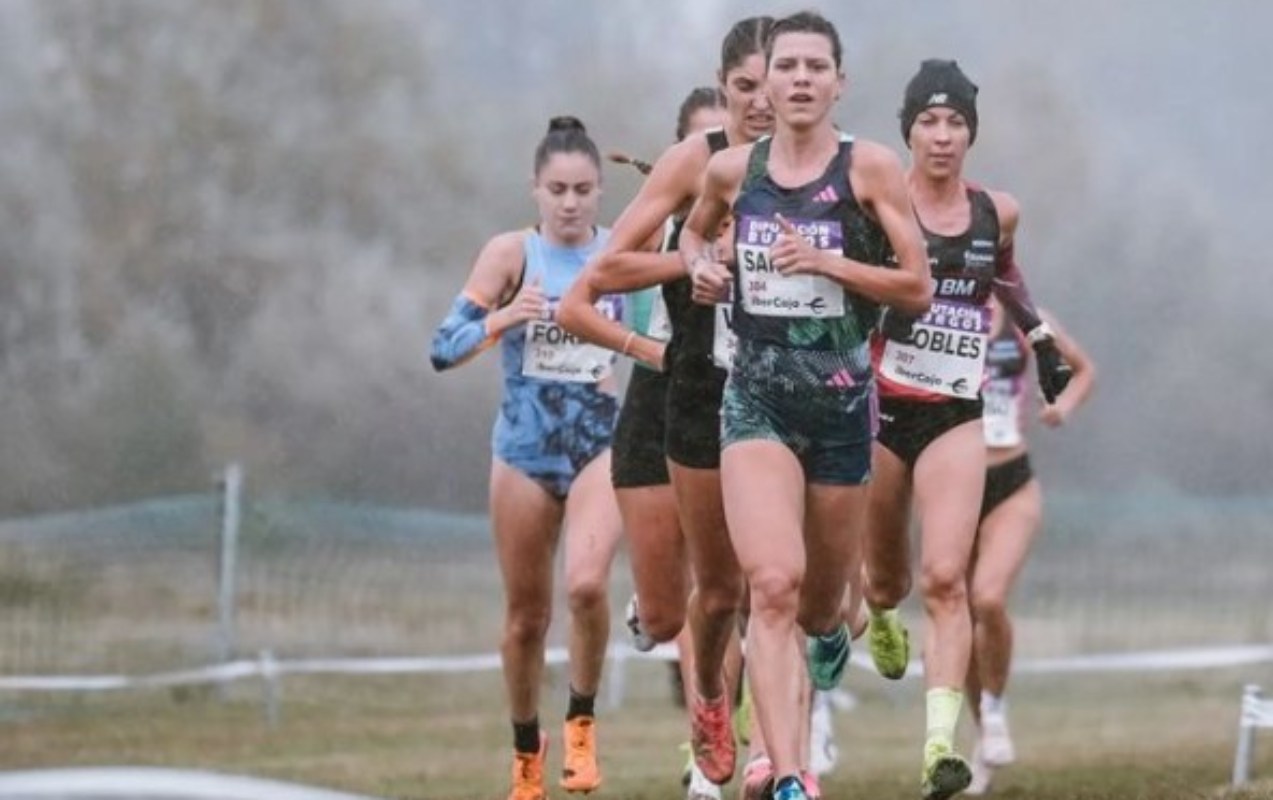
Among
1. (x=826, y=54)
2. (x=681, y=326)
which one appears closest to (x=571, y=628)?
(x=681, y=326)

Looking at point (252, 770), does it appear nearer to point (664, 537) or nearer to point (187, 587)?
point (664, 537)

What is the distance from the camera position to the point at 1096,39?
28078 millimetres

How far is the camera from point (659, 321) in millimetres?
8883

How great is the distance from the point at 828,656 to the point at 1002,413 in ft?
9.56

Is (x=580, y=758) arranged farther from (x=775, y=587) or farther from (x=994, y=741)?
(x=775, y=587)

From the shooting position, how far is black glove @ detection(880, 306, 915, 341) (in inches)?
356

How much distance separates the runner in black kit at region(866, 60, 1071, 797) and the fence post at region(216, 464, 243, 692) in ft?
29.6

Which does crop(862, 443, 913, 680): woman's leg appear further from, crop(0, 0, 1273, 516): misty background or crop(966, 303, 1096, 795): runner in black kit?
crop(0, 0, 1273, 516): misty background

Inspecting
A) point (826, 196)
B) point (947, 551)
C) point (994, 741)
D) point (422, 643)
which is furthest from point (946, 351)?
point (422, 643)

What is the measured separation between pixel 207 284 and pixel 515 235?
55.4ft

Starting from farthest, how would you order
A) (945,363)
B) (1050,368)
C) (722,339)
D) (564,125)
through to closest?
(564,125) < (1050,368) < (945,363) < (722,339)

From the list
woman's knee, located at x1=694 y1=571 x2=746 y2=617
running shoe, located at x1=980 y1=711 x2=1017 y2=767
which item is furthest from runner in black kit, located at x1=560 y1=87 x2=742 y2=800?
running shoe, located at x1=980 y1=711 x2=1017 y2=767

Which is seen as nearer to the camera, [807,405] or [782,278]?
[782,278]

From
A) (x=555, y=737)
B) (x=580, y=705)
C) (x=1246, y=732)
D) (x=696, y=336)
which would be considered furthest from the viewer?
(x=555, y=737)
